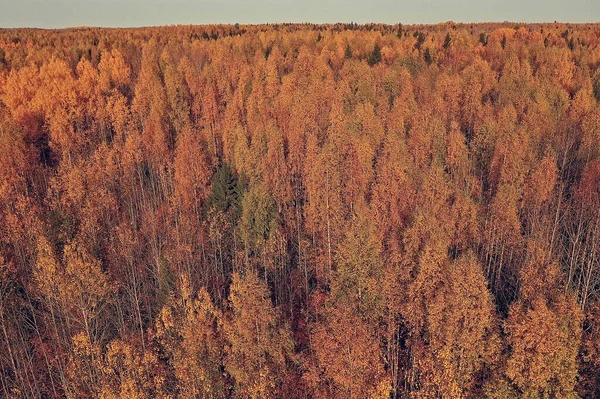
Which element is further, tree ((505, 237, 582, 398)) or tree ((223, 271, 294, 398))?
tree ((223, 271, 294, 398))

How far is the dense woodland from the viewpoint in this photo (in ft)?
103

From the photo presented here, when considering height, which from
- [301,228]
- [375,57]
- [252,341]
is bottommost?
[252,341]

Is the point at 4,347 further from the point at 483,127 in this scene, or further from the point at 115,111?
the point at 483,127

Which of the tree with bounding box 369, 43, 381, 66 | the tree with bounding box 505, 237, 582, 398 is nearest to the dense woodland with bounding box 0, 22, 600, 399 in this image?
the tree with bounding box 505, 237, 582, 398

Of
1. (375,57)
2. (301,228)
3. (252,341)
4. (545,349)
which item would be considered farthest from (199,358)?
(375,57)

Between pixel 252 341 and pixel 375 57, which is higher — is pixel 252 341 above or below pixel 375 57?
below

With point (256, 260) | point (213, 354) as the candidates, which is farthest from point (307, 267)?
point (213, 354)

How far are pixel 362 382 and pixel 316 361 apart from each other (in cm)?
731

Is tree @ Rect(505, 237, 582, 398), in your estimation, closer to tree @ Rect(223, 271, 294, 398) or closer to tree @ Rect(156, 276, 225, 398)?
tree @ Rect(223, 271, 294, 398)

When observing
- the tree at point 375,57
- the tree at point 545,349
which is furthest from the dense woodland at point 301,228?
the tree at point 375,57

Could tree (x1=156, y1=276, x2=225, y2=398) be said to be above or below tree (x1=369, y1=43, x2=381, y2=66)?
below

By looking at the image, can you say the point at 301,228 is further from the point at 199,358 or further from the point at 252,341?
the point at 199,358

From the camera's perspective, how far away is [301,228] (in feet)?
190

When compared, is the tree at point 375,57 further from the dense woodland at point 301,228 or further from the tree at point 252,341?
the tree at point 252,341
